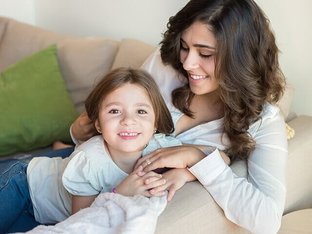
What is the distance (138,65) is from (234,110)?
23.4 inches

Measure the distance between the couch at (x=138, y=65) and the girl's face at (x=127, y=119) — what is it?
0.20m

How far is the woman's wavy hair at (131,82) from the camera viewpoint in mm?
1611

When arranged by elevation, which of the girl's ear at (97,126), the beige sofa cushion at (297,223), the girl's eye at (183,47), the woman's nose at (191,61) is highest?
the girl's eye at (183,47)

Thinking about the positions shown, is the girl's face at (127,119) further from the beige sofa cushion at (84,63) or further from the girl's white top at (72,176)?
the beige sofa cushion at (84,63)

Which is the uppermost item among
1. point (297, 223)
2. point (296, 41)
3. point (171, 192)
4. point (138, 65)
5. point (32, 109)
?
point (296, 41)

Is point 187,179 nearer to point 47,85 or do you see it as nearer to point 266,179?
point 266,179

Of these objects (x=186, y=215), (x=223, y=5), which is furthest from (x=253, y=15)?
(x=186, y=215)

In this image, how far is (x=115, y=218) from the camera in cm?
127

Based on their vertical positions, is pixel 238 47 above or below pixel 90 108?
above

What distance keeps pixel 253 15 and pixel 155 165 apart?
50 centimetres

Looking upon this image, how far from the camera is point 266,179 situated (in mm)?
1536

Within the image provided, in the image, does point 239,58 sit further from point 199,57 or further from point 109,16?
point 109,16

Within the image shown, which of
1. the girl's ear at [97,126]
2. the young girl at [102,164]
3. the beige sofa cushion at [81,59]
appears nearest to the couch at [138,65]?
the beige sofa cushion at [81,59]

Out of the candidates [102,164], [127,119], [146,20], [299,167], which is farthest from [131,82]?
[146,20]
